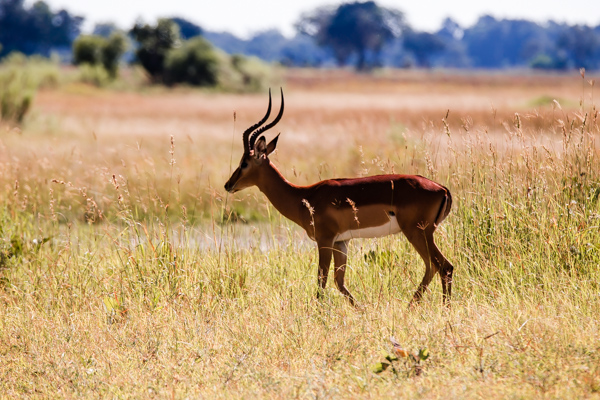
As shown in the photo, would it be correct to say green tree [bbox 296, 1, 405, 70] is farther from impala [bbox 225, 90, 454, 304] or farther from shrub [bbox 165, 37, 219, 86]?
impala [bbox 225, 90, 454, 304]

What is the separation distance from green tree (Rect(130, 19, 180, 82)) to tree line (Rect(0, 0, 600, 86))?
0.06m

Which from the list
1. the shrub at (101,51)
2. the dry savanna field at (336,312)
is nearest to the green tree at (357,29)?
the shrub at (101,51)

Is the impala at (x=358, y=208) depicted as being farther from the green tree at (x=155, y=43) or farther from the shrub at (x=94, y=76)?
the green tree at (x=155, y=43)

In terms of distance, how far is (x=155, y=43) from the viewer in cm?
4403

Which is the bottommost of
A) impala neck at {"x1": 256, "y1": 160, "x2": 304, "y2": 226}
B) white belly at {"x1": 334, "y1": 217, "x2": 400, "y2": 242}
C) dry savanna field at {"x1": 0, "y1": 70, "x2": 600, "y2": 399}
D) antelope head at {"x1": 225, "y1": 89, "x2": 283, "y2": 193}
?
dry savanna field at {"x1": 0, "y1": 70, "x2": 600, "y2": 399}

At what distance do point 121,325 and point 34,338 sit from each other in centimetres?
54

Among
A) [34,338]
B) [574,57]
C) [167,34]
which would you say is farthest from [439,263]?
[574,57]

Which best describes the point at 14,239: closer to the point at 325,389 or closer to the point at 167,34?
the point at 325,389

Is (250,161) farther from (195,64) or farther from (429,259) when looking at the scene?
(195,64)

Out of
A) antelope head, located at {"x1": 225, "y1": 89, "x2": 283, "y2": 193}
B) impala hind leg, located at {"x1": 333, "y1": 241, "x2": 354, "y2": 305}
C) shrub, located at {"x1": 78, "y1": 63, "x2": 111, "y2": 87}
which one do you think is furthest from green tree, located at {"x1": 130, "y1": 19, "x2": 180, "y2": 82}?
impala hind leg, located at {"x1": 333, "y1": 241, "x2": 354, "y2": 305}

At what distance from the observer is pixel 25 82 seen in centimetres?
1847

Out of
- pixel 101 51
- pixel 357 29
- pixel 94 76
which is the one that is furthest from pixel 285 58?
pixel 94 76

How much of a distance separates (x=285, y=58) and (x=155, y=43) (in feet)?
304

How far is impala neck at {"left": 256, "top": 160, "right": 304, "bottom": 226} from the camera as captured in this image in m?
5.27
